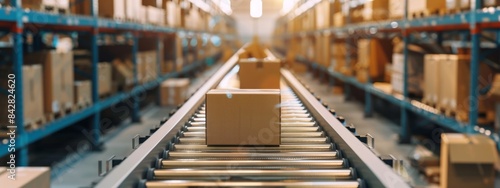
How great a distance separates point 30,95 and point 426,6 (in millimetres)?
4222

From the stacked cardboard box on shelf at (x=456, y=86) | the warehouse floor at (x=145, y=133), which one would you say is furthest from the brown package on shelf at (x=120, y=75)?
the stacked cardboard box on shelf at (x=456, y=86)

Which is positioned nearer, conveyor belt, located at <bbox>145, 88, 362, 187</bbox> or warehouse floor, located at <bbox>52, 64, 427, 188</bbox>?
conveyor belt, located at <bbox>145, 88, 362, 187</bbox>

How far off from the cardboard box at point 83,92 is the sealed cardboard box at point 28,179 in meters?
4.51

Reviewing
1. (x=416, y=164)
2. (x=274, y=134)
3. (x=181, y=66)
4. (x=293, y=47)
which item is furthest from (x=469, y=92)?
(x=293, y=47)

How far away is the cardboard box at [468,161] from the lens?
4.12 meters

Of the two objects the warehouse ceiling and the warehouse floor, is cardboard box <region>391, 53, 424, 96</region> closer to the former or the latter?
the warehouse floor

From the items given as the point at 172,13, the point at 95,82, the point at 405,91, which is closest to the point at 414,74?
the point at 405,91

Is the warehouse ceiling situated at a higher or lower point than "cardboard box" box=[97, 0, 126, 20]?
higher

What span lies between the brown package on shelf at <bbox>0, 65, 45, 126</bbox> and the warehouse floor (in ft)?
2.22

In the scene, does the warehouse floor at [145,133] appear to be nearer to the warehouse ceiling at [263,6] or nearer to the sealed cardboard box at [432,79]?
the sealed cardboard box at [432,79]

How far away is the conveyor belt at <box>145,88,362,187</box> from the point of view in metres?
2.76

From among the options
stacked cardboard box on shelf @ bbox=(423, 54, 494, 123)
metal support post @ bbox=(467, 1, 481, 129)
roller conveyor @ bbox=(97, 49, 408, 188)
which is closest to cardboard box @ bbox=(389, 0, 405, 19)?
stacked cardboard box on shelf @ bbox=(423, 54, 494, 123)

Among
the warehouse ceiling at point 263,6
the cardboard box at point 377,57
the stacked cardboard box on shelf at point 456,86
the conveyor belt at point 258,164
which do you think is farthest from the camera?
the warehouse ceiling at point 263,6

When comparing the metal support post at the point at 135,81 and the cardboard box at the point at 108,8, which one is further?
the metal support post at the point at 135,81
